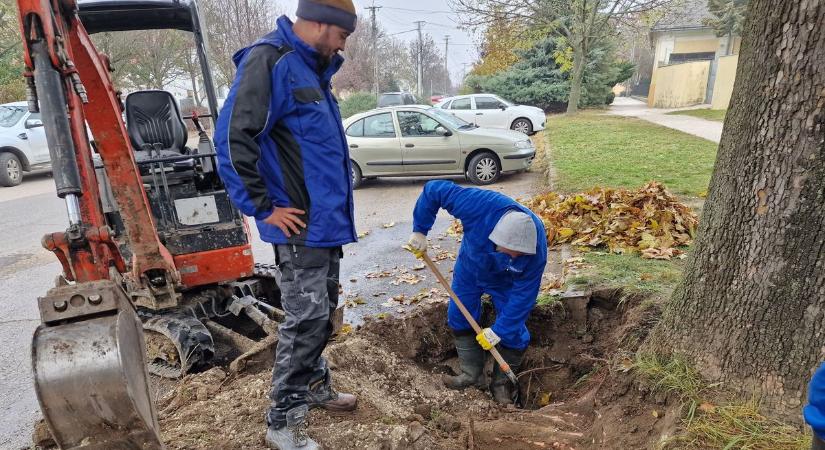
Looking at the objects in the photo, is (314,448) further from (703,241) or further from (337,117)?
(703,241)

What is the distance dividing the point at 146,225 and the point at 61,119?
1615 millimetres

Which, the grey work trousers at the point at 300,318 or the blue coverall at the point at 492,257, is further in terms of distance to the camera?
the blue coverall at the point at 492,257

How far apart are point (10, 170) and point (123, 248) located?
11.8 m

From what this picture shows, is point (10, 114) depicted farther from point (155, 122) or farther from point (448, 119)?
point (448, 119)

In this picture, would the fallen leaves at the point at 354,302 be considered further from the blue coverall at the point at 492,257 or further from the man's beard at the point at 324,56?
the man's beard at the point at 324,56

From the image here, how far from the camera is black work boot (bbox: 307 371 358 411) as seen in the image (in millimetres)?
2920

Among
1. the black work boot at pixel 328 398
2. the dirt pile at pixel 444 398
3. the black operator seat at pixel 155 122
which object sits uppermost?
the black operator seat at pixel 155 122

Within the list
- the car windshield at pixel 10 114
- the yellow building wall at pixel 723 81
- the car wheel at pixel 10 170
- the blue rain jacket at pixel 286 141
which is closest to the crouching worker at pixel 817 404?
the blue rain jacket at pixel 286 141

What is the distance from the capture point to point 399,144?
10812mm

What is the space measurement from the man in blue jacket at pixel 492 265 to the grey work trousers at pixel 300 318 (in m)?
1.17

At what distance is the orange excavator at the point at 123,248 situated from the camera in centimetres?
173

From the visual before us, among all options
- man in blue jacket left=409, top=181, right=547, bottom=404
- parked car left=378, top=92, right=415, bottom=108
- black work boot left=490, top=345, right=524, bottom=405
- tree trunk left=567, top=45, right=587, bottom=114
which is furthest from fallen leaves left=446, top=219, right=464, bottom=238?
parked car left=378, top=92, right=415, bottom=108

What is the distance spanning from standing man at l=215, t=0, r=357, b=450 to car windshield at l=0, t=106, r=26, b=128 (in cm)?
1434

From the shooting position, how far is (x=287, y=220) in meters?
2.42
